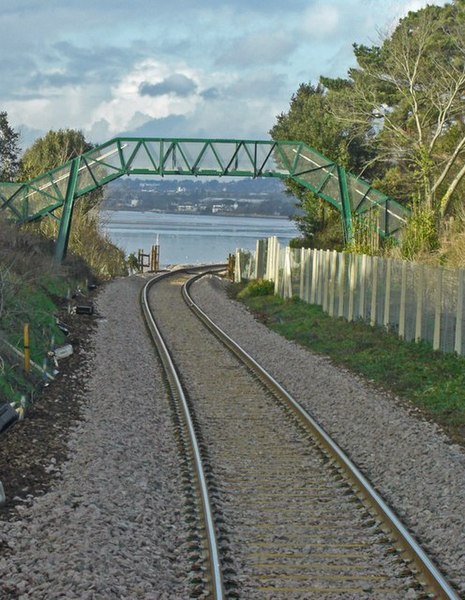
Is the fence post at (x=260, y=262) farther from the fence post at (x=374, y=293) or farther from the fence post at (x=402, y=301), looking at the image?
the fence post at (x=402, y=301)

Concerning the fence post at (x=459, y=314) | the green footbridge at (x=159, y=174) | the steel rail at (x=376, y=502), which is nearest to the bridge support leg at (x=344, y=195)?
the green footbridge at (x=159, y=174)

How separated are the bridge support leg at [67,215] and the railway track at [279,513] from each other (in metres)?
26.3

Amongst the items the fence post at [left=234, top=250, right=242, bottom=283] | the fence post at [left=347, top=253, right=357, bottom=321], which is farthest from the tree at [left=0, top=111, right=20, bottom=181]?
the fence post at [left=347, top=253, right=357, bottom=321]

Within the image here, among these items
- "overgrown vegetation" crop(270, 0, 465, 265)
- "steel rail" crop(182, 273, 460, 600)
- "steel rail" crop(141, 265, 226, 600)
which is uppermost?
"overgrown vegetation" crop(270, 0, 465, 265)

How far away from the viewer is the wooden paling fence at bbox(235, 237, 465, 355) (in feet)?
66.9

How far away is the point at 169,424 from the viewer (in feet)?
47.1

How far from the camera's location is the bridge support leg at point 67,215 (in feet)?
140

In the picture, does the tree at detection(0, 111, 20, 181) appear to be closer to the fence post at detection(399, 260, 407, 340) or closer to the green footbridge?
the green footbridge

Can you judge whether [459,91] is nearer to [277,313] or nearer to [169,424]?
[277,313]

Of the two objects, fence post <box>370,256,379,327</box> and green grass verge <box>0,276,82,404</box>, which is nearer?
green grass verge <box>0,276,82,404</box>

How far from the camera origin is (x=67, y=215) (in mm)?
44000

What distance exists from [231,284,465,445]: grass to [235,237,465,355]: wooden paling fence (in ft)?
1.16

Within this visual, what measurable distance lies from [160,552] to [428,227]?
72.0 feet

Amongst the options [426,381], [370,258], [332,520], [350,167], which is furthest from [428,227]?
→ [350,167]
